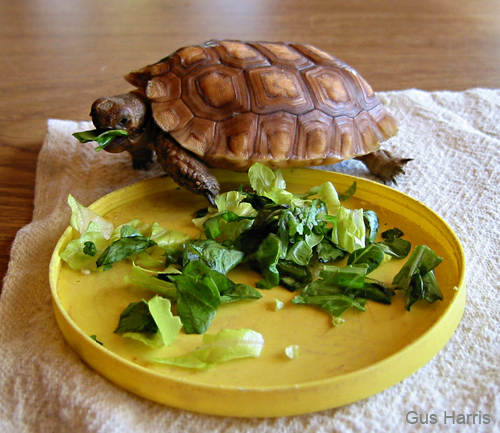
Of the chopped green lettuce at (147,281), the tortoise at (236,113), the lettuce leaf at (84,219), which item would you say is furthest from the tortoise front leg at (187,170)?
the chopped green lettuce at (147,281)

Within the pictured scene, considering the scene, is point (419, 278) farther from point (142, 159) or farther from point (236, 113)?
point (142, 159)

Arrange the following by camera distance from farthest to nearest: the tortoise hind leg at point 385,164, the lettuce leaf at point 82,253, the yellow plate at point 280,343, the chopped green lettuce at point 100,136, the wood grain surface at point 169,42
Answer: the wood grain surface at point 169,42
the tortoise hind leg at point 385,164
the chopped green lettuce at point 100,136
the lettuce leaf at point 82,253
the yellow plate at point 280,343

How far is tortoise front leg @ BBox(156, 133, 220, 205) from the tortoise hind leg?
0.43 meters

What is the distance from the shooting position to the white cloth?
767mm

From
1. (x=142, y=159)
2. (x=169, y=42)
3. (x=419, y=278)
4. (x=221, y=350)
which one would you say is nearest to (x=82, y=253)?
(x=221, y=350)

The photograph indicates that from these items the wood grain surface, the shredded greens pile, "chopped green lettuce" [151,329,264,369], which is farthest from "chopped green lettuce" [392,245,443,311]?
the wood grain surface

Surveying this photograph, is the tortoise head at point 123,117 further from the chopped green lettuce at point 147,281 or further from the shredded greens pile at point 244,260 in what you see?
the chopped green lettuce at point 147,281

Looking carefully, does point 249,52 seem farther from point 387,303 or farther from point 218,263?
point 387,303

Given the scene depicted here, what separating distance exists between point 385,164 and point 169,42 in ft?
4.45

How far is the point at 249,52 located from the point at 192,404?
847 mm

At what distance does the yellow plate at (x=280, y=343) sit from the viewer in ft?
2.43

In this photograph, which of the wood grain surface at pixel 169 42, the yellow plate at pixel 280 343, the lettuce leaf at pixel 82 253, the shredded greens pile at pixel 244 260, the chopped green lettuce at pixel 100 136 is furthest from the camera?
the wood grain surface at pixel 169 42

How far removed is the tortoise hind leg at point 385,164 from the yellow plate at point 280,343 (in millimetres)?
267

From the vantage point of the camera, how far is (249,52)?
1.30 meters
